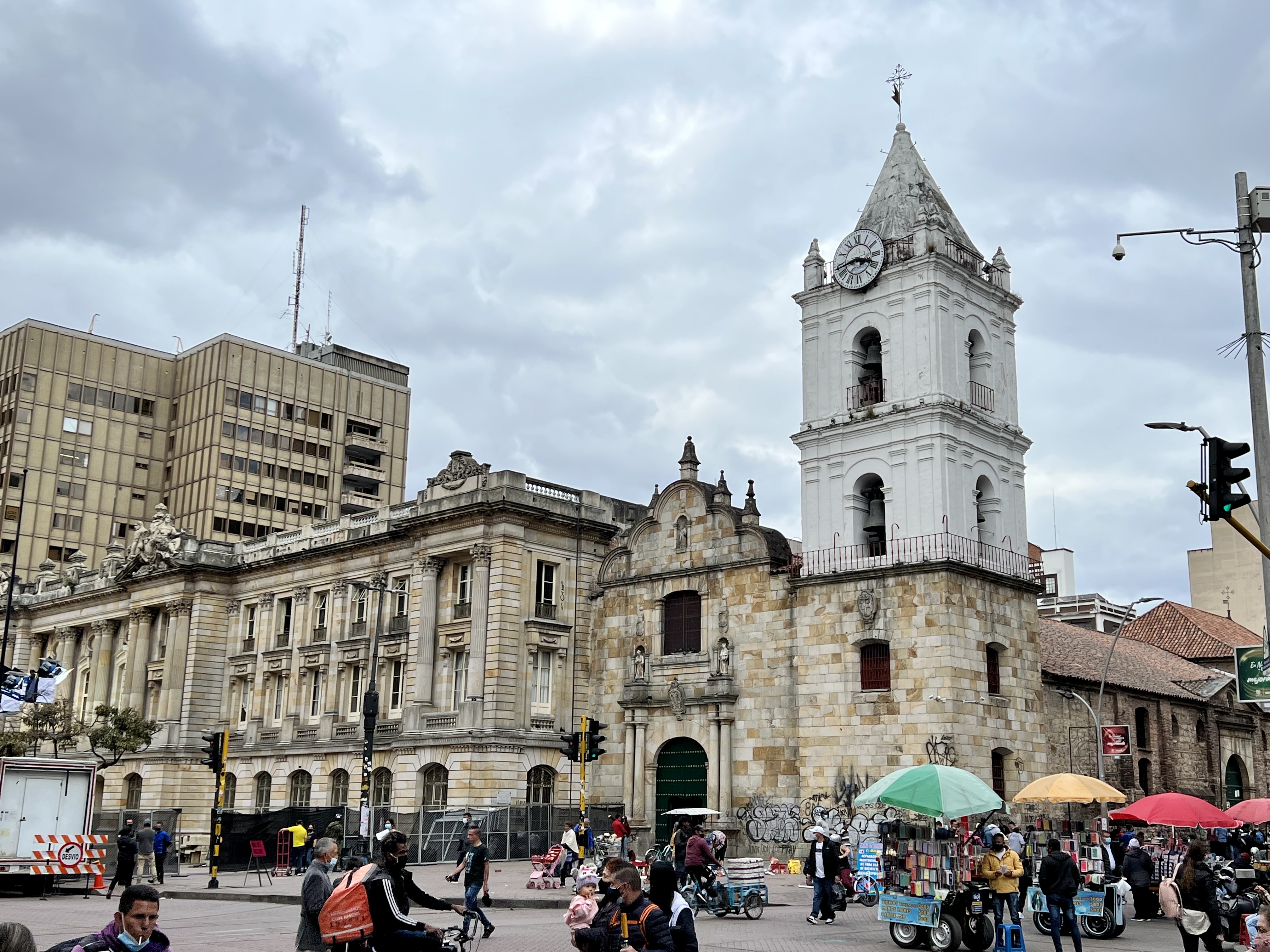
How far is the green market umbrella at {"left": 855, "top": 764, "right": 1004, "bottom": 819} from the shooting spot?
21453mm

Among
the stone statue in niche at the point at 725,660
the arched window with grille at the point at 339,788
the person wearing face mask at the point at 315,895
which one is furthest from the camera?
the arched window with grille at the point at 339,788

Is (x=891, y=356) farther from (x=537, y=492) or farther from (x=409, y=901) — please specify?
(x=409, y=901)

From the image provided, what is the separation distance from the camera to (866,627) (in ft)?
127

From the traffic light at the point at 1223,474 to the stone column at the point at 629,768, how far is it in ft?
99.6

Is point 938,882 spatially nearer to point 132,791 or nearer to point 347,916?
point 347,916

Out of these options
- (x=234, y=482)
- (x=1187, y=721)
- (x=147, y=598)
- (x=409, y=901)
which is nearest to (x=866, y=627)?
(x=1187, y=721)

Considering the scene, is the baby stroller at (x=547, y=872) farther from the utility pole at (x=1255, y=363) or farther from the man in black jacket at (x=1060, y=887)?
the utility pole at (x=1255, y=363)

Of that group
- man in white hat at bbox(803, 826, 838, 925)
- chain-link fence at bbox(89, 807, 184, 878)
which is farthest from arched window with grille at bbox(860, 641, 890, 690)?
chain-link fence at bbox(89, 807, 184, 878)

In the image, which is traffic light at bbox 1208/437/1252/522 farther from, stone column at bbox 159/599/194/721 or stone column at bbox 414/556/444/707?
stone column at bbox 159/599/194/721

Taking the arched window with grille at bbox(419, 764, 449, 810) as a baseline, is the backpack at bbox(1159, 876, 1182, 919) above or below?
below

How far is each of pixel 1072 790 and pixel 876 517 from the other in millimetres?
14106

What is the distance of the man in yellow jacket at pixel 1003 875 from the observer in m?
18.7

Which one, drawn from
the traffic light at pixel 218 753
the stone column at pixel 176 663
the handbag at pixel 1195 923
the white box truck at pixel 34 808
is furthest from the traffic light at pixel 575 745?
the stone column at pixel 176 663

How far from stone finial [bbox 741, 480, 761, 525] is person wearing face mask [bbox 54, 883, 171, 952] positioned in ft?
114
